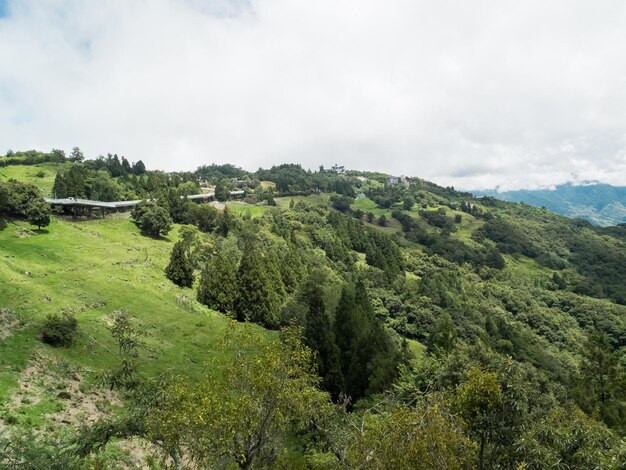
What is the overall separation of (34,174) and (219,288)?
12174cm

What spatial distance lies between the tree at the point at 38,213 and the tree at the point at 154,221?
19783 millimetres

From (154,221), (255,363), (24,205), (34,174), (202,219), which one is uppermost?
(34,174)

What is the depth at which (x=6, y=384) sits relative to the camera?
29047 mm

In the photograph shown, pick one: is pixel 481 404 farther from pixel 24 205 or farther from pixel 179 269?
pixel 24 205

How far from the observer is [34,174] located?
5969 inches

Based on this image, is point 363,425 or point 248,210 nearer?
point 363,425

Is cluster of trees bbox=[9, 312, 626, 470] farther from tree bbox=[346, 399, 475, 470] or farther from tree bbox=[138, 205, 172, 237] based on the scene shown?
tree bbox=[138, 205, 172, 237]

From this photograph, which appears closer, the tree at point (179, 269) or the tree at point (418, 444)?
the tree at point (418, 444)

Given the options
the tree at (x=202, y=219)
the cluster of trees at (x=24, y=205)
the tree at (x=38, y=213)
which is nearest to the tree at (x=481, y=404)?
the tree at (x=38, y=213)

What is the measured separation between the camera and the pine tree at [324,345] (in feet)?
165

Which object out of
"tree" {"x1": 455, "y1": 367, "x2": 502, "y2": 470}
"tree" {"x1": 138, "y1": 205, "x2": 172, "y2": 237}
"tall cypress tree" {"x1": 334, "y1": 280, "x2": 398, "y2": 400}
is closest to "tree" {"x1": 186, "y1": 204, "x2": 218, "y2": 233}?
"tree" {"x1": 138, "y1": 205, "x2": 172, "y2": 237}

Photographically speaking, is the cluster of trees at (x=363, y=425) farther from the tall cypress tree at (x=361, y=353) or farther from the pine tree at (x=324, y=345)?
the pine tree at (x=324, y=345)

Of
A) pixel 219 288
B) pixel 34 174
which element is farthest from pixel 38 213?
pixel 34 174

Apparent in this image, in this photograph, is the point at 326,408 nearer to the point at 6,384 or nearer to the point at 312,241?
the point at 6,384
